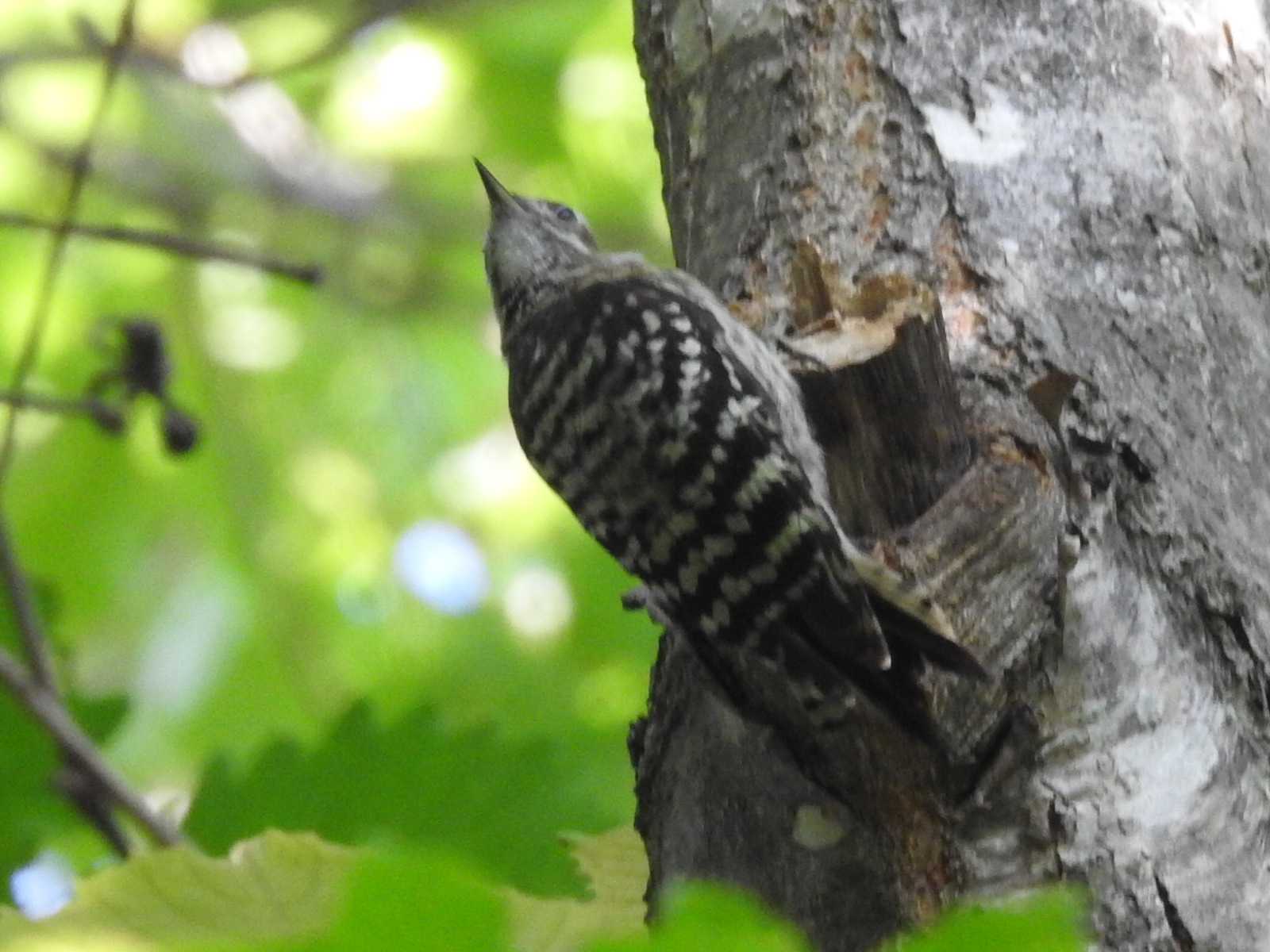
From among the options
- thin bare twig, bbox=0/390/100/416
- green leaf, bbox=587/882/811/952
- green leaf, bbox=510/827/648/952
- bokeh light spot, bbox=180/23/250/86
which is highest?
bokeh light spot, bbox=180/23/250/86

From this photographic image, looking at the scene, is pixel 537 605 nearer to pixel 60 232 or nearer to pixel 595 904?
pixel 60 232

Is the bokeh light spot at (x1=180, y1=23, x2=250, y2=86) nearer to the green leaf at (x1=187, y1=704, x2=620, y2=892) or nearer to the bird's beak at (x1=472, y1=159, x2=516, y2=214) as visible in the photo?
the bird's beak at (x1=472, y1=159, x2=516, y2=214)

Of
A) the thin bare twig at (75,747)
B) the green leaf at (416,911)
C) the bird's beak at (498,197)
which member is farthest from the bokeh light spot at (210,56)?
the green leaf at (416,911)

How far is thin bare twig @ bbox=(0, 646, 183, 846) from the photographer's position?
84.2 inches

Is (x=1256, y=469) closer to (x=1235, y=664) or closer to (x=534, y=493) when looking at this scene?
(x=1235, y=664)

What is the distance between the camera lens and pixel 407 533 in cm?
616

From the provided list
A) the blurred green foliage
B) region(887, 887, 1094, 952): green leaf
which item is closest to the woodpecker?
region(887, 887, 1094, 952): green leaf

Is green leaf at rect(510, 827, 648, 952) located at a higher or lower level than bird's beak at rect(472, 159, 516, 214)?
lower

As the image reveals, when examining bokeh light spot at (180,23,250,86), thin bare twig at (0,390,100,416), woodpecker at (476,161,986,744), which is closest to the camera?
woodpecker at (476,161,986,744)

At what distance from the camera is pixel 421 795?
282 cm

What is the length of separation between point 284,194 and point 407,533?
1.40 m

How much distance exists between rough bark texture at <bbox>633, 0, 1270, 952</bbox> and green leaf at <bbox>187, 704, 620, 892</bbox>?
1.73 ft

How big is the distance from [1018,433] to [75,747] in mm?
→ 1377

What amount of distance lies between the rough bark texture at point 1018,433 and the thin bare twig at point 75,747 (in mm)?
713
